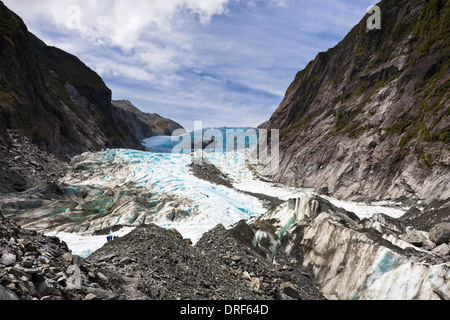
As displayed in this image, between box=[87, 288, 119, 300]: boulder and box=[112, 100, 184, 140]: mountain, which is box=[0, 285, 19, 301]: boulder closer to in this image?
box=[87, 288, 119, 300]: boulder

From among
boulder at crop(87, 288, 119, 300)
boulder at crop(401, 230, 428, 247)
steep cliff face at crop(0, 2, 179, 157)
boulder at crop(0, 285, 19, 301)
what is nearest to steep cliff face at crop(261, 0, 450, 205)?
boulder at crop(401, 230, 428, 247)

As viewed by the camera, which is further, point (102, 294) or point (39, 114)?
point (39, 114)

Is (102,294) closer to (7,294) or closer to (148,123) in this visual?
(7,294)

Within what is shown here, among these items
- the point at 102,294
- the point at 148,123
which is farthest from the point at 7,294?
the point at 148,123

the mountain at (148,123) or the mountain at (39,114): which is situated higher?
the mountain at (148,123)

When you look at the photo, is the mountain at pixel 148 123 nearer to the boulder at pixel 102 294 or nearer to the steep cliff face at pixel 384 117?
the steep cliff face at pixel 384 117

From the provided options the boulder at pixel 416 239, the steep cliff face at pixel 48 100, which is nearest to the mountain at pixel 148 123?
the steep cliff face at pixel 48 100

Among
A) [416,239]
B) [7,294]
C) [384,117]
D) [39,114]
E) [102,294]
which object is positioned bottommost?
[102,294]

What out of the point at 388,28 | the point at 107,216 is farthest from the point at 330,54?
the point at 107,216
